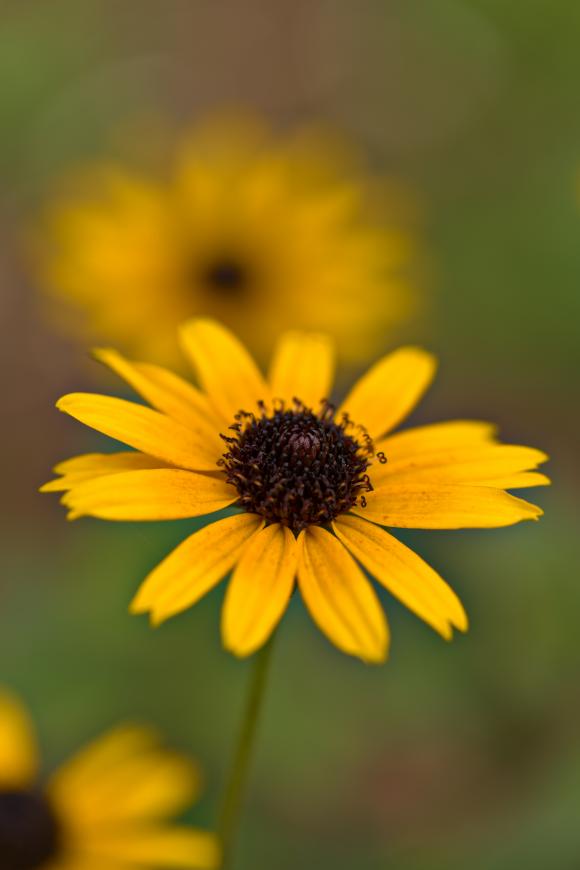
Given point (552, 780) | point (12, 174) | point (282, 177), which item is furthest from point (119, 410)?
point (12, 174)

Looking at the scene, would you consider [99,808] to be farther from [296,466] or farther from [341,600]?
[341,600]

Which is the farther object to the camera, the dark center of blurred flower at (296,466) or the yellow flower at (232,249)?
the yellow flower at (232,249)

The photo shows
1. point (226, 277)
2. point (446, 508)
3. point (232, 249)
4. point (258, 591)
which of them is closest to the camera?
point (258, 591)

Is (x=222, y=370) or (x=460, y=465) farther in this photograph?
(x=222, y=370)

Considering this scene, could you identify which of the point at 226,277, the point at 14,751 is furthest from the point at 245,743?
the point at 226,277

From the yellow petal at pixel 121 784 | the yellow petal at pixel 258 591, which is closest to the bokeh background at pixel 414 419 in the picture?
the yellow petal at pixel 121 784

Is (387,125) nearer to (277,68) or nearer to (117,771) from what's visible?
(277,68)

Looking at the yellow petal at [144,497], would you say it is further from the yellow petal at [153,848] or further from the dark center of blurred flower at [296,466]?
the yellow petal at [153,848]
